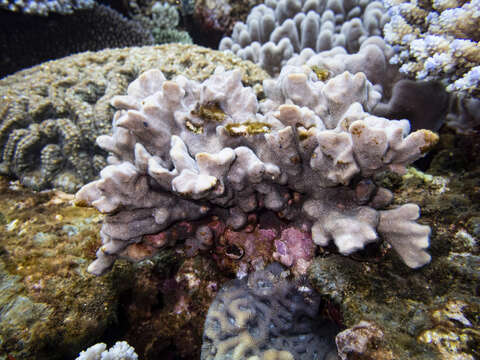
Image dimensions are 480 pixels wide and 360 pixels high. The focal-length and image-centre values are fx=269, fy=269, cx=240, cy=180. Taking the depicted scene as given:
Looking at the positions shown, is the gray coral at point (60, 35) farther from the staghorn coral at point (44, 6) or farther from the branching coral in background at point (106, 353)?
the branching coral in background at point (106, 353)

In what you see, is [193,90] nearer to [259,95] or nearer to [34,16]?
[259,95]

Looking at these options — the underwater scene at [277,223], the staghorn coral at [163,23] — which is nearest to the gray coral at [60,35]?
the staghorn coral at [163,23]

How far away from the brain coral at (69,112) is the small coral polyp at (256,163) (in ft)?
3.51

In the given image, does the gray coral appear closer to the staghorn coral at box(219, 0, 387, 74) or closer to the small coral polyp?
the staghorn coral at box(219, 0, 387, 74)

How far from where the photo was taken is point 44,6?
3.49 m

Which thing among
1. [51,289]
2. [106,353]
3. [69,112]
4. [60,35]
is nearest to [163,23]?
[60,35]

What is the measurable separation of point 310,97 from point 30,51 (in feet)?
14.6

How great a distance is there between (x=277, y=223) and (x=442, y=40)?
4.97 ft

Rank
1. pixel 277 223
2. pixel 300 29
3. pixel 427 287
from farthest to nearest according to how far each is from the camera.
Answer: pixel 300 29, pixel 277 223, pixel 427 287

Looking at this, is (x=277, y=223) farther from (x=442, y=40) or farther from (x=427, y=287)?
(x=442, y=40)

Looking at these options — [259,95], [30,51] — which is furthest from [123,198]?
[30,51]

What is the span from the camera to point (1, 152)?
2.52 meters

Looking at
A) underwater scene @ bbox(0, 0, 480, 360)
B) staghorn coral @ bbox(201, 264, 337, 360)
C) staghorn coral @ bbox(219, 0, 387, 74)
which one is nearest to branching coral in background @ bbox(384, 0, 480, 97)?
underwater scene @ bbox(0, 0, 480, 360)

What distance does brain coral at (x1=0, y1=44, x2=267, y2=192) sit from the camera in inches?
98.5
